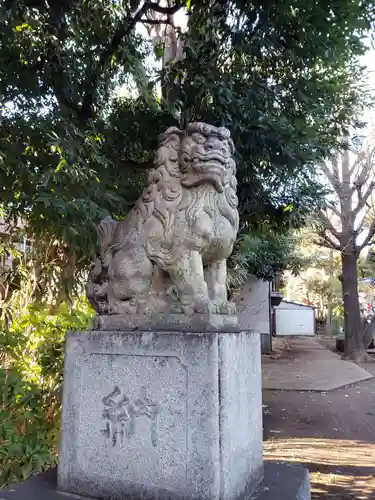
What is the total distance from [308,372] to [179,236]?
995 centimetres

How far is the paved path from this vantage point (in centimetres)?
960

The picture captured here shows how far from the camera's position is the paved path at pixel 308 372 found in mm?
9602

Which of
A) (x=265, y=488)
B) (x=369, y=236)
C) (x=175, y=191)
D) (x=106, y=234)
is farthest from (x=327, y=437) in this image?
(x=369, y=236)

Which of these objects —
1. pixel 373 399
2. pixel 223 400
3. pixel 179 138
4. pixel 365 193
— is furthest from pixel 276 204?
pixel 365 193

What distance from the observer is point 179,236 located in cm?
263

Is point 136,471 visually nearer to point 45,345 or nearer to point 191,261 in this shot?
point 191,261

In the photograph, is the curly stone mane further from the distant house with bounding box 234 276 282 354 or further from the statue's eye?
the distant house with bounding box 234 276 282 354

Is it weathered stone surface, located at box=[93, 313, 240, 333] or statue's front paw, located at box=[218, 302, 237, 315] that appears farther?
statue's front paw, located at box=[218, 302, 237, 315]

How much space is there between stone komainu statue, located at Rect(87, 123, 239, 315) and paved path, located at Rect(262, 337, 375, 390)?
722 cm

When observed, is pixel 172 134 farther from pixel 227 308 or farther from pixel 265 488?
pixel 265 488

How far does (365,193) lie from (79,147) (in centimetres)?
1118

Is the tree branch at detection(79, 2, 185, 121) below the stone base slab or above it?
above

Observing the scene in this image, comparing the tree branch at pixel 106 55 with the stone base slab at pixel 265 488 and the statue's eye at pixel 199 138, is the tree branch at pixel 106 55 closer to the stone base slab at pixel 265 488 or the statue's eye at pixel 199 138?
the statue's eye at pixel 199 138

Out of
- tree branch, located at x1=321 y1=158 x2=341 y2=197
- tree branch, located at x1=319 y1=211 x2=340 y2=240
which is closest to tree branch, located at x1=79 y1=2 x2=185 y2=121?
tree branch, located at x1=321 y1=158 x2=341 y2=197
